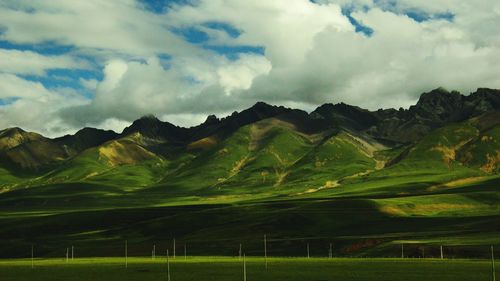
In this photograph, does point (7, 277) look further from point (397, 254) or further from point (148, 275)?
point (397, 254)

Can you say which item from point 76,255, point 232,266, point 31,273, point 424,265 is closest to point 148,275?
point 232,266

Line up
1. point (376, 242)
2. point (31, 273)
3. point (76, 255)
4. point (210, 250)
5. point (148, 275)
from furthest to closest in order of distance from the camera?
point (76, 255)
point (210, 250)
point (376, 242)
point (31, 273)
point (148, 275)

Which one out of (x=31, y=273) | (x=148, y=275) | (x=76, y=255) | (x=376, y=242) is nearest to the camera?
(x=148, y=275)

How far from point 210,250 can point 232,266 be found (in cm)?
6706

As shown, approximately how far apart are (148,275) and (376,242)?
7689 cm

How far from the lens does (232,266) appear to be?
121 m

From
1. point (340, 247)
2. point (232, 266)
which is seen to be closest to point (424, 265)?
point (232, 266)

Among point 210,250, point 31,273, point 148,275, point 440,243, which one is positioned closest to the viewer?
point 148,275

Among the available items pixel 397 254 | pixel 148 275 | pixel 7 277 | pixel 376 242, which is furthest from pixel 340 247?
pixel 7 277

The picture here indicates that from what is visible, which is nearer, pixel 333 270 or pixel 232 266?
pixel 333 270

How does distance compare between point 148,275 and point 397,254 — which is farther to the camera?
point 397,254

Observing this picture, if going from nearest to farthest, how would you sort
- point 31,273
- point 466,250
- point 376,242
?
point 31,273 < point 466,250 < point 376,242

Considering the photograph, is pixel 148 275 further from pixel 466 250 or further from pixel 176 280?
pixel 466 250

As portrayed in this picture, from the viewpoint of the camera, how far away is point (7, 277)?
111m
